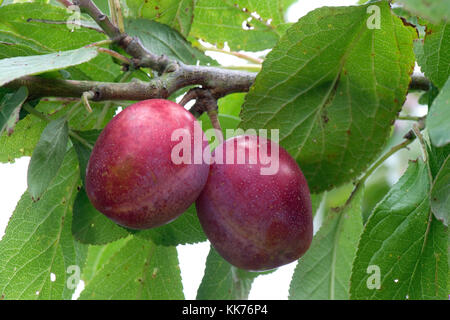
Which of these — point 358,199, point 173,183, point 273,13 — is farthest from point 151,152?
point 273,13

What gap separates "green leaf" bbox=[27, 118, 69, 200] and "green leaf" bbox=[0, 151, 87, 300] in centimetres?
18

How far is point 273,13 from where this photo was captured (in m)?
1.24

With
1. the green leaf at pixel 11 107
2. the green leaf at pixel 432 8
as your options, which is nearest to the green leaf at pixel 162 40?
the green leaf at pixel 11 107

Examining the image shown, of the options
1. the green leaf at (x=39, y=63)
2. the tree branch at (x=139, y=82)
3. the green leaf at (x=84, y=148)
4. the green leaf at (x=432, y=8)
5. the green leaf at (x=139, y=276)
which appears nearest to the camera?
the green leaf at (x=432, y=8)

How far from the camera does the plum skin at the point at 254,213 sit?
775mm

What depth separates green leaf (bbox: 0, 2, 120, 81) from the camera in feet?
3.29

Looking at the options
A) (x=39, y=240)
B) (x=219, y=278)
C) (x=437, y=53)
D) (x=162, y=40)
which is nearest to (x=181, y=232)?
(x=219, y=278)

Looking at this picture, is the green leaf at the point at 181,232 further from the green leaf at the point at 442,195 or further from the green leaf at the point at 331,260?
the green leaf at the point at 442,195

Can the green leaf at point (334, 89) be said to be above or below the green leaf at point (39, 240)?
above

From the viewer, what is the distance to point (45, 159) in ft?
2.64

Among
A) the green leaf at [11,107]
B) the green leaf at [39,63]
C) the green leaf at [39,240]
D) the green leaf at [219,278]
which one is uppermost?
the green leaf at [39,63]

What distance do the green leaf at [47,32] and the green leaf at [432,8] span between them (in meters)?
0.61

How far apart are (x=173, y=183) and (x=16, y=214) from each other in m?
0.41

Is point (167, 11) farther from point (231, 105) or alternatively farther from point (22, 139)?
point (22, 139)
